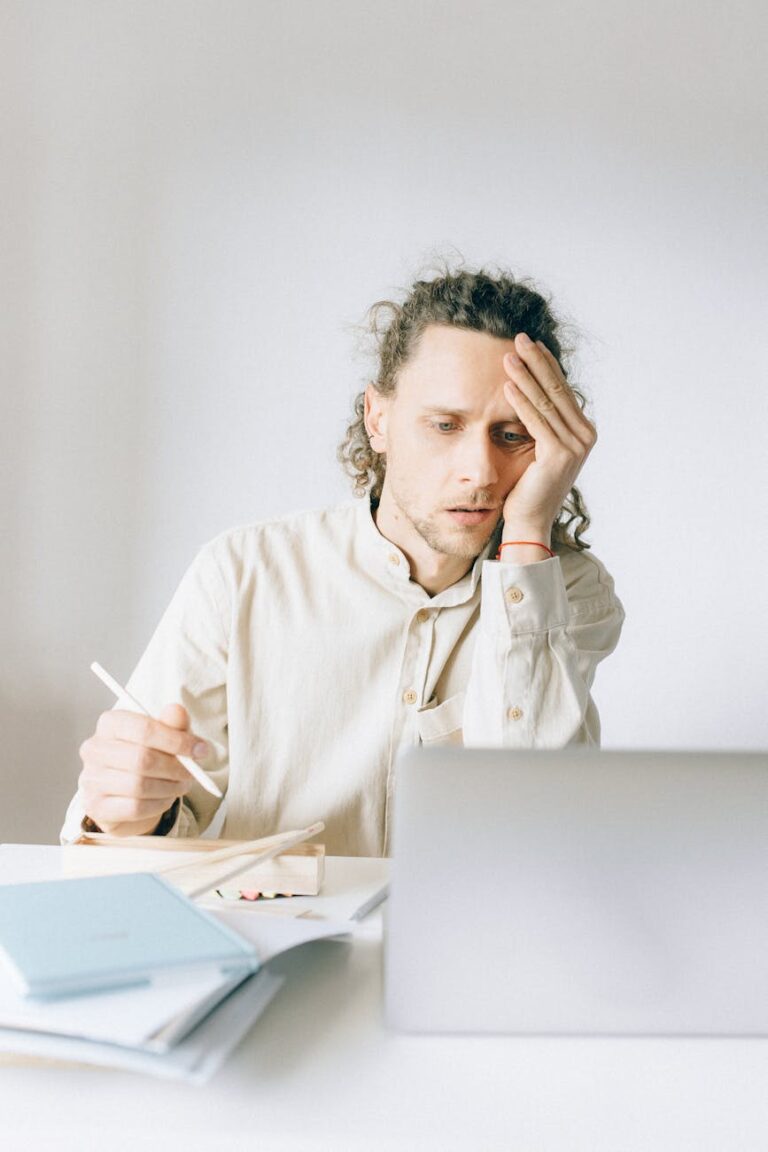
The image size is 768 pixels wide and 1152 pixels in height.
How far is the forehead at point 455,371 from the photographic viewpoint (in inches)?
59.6

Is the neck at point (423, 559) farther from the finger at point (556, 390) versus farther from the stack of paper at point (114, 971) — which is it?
the stack of paper at point (114, 971)

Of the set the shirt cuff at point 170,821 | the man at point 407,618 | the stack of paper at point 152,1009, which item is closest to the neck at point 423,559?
the man at point 407,618

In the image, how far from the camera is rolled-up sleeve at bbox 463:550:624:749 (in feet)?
4.24

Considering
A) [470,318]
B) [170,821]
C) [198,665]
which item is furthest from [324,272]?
[170,821]

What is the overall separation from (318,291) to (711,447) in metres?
0.95

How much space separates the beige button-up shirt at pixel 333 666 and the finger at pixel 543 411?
0.19 meters

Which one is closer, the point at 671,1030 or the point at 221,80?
the point at 671,1030

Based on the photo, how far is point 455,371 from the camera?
5.09 feet

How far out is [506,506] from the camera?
1458 millimetres

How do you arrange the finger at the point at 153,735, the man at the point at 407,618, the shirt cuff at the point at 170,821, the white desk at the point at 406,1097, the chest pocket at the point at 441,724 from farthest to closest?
the chest pocket at the point at 441,724
the man at the point at 407,618
the shirt cuff at the point at 170,821
the finger at the point at 153,735
the white desk at the point at 406,1097

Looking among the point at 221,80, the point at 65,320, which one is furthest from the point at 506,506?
the point at 221,80

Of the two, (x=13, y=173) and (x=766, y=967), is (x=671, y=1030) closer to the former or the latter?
(x=766, y=967)

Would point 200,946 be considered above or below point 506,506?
below

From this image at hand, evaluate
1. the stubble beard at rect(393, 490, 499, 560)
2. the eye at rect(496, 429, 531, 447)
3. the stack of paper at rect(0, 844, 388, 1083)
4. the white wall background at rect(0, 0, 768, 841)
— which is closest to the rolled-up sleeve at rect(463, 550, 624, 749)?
the stubble beard at rect(393, 490, 499, 560)
